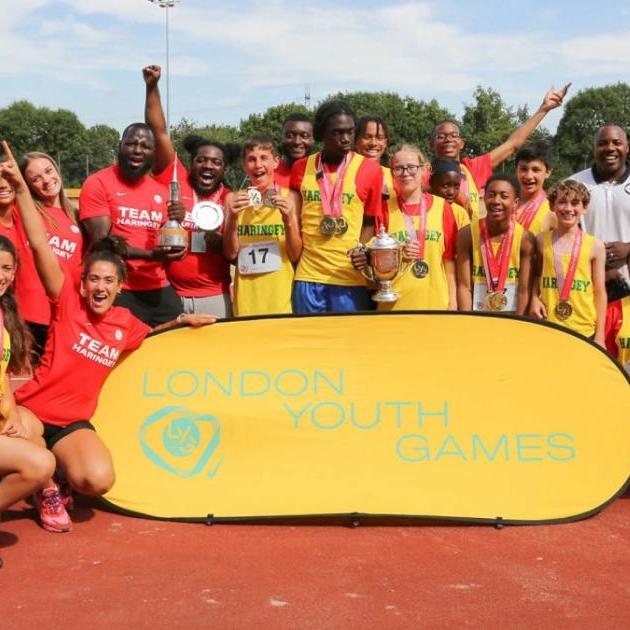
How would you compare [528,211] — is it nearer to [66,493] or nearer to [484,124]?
[66,493]

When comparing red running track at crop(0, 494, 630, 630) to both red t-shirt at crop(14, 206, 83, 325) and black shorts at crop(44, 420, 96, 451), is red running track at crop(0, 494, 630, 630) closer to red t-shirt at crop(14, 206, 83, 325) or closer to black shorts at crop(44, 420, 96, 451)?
black shorts at crop(44, 420, 96, 451)

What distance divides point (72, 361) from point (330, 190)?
2040mm

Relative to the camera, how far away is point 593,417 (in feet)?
16.1

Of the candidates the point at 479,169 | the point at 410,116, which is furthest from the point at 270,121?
the point at 479,169

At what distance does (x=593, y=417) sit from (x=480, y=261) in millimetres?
1266

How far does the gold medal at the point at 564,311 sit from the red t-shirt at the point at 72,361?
2.70 meters

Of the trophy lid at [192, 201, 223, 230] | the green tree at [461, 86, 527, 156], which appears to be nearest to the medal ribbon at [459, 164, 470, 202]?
the trophy lid at [192, 201, 223, 230]

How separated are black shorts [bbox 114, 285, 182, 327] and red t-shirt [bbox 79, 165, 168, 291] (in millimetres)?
48

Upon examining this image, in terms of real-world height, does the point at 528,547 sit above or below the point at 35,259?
below

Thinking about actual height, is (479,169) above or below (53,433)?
above

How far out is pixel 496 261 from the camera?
5523 mm

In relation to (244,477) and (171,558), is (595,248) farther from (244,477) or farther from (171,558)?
(171,558)

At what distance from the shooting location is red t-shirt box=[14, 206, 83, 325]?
5371mm

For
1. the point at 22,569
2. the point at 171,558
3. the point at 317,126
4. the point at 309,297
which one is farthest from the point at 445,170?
the point at 22,569
